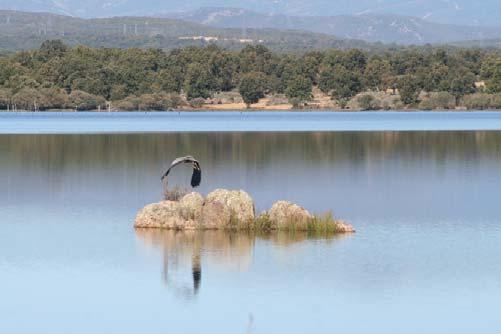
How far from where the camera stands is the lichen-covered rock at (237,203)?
33812 mm

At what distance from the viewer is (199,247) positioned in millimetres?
31250

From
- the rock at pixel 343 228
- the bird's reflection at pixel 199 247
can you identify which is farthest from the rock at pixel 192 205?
the rock at pixel 343 228

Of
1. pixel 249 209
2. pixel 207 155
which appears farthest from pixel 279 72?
pixel 249 209

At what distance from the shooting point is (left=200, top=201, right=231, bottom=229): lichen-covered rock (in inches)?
1336

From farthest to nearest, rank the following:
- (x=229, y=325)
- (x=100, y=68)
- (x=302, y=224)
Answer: (x=100, y=68), (x=302, y=224), (x=229, y=325)

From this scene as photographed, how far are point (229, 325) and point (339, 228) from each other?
11.5m

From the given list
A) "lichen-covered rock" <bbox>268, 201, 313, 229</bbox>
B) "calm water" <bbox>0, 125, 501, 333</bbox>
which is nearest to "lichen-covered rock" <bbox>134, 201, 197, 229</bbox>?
"calm water" <bbox>0, 125, 501, 333</bbox>

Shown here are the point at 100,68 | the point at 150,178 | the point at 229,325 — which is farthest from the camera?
→ the point at 100,68

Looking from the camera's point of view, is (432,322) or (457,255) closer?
→ (432,322)

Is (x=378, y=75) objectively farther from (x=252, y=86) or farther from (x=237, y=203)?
(x=237, y=203)

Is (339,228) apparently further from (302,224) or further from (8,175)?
(8,175)

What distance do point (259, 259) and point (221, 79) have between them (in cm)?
14944

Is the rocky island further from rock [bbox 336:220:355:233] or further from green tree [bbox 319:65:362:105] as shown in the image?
green tree [bbox 319:65:362:105]

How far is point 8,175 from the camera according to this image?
53.0 metres
